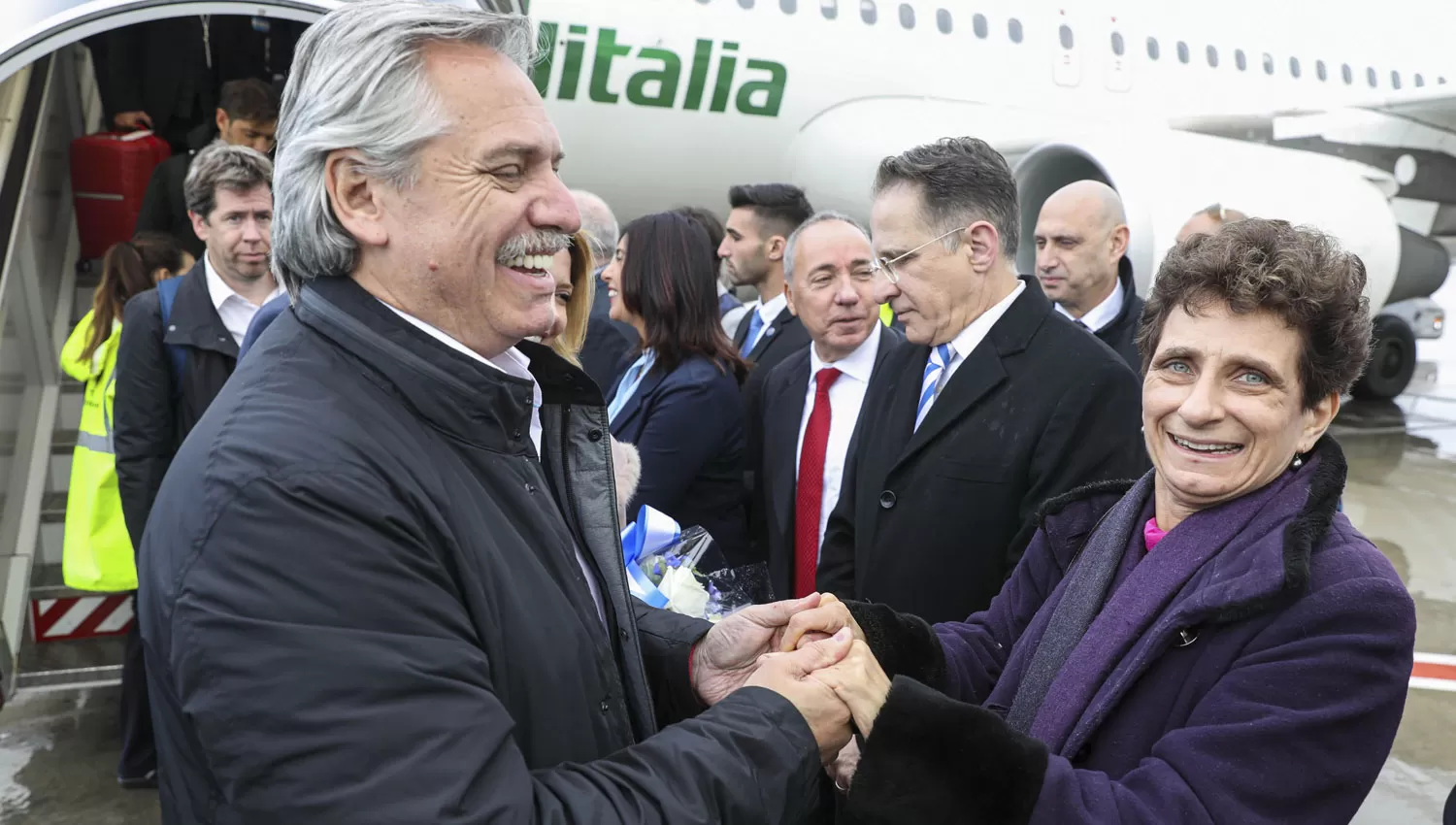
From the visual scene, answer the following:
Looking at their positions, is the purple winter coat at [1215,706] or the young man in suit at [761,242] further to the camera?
the young man in suit at [761,242]

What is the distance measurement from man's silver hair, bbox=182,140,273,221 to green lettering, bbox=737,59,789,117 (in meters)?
5.26

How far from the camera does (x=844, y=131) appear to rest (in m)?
9.00

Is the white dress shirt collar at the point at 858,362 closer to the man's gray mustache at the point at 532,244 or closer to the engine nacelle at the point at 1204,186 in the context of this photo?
the man's gray mustache at the point at 532,244

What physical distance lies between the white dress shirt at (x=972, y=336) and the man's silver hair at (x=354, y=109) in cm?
162

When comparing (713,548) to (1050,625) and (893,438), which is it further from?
(1050,625)

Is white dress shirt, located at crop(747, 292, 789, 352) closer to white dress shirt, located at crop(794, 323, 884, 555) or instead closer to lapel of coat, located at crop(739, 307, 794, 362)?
lapel of coat, located at crop(739, 307, 794, 362)

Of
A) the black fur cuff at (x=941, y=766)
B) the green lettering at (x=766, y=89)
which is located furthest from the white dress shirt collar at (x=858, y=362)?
the green lettering at (x=766, y=89)

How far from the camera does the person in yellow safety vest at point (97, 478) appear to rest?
411 centimetres

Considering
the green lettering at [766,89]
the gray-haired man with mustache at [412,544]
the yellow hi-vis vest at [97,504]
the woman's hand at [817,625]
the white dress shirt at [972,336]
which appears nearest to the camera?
the gray-haired man with mustache at [412,544]

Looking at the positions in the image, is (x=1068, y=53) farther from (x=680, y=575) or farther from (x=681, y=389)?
(x=680, y=575)

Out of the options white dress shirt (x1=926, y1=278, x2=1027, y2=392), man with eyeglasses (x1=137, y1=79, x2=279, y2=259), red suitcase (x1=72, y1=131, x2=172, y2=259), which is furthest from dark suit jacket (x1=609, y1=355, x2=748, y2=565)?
red suitcase (x1=72, y1=131, x2=172, y2=259)

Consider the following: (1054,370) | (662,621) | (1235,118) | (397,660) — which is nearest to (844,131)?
(1235,118)

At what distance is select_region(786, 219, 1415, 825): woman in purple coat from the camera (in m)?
1.48

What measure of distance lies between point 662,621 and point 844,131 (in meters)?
7.51
